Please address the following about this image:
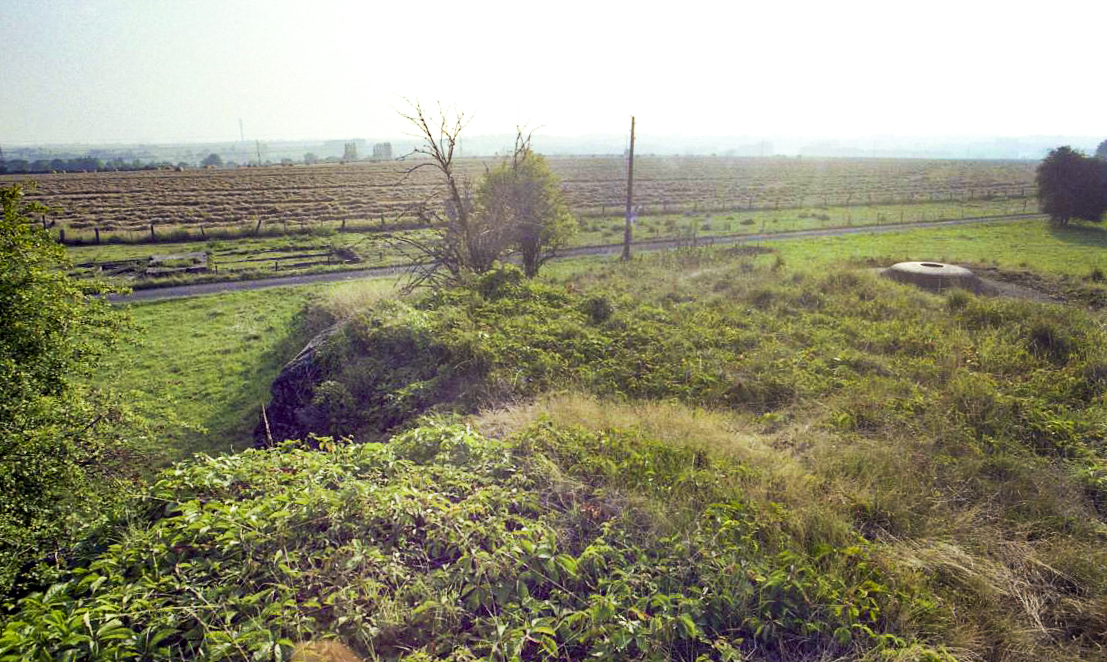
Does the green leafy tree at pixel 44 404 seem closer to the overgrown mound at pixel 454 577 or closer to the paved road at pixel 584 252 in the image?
the overgrown mound at pixel 454 577

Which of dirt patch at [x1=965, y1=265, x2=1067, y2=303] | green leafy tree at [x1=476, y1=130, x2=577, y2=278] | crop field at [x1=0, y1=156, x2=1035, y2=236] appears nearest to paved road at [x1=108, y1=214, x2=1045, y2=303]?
crop field at [x1=0, y1=156, x2=1035, y2=236]

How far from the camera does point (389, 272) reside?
25.9 m

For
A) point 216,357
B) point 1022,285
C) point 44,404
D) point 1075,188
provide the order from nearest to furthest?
point 44,404, point 216,357, point 1022,285, point 1075,188

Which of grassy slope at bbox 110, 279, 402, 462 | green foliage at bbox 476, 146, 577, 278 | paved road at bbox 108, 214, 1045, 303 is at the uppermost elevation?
green foliage at bbox 476, 146, 577, 278

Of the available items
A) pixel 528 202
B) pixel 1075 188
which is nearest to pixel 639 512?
pixel 528 202

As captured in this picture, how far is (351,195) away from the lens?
211ft

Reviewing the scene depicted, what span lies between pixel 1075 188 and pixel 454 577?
49118 millimetres

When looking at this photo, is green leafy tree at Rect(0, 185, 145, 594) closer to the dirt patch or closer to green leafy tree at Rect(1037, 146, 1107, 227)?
the dirt patch

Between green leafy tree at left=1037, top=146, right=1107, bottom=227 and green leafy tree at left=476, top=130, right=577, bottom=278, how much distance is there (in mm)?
37441

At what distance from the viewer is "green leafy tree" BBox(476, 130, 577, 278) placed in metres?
17.8

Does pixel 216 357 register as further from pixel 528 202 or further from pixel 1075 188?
pixel 1075 188

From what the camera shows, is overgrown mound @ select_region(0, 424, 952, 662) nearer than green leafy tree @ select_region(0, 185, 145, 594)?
Yes

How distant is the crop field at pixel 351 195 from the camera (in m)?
42.5

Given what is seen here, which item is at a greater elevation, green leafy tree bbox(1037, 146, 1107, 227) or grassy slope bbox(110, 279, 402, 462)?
green leafy tree bbox(1037, 146, 1107, 227)
